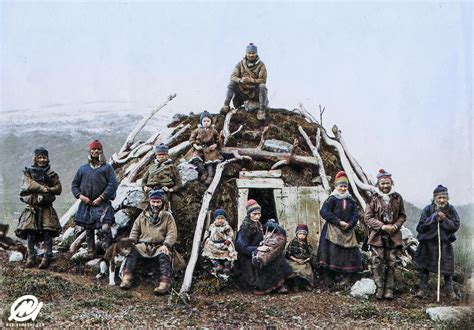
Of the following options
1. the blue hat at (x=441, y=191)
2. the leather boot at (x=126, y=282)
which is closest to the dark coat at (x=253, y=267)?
the leather boot at (x=126, y=282)

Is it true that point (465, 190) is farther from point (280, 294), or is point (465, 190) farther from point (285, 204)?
point (280, 294)

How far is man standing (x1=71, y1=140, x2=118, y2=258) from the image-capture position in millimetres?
8031

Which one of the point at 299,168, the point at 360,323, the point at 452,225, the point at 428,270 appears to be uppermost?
the point at 299,168

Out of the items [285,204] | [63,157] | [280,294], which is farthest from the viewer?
[63,157]

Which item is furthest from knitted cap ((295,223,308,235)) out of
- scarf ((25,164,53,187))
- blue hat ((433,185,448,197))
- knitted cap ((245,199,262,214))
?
scarf ((25,164,53,187))

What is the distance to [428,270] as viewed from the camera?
7883 millimetres

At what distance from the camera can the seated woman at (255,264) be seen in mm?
7645

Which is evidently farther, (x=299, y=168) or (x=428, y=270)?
(x=299, y=168)

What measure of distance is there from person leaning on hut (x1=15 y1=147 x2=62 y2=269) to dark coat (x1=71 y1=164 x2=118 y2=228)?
0.99ft

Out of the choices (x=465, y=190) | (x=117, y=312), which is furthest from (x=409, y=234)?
(x=117, y=312)

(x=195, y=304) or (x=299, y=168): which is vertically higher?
(x=299, y=168)

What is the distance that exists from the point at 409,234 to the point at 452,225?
1.10 meters

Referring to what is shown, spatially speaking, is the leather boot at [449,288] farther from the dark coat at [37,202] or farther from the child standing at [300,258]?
the dark coat at [37,202]

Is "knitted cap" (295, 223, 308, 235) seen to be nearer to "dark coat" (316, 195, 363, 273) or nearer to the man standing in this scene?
"dark coat" (316, 195, 363, 273)
